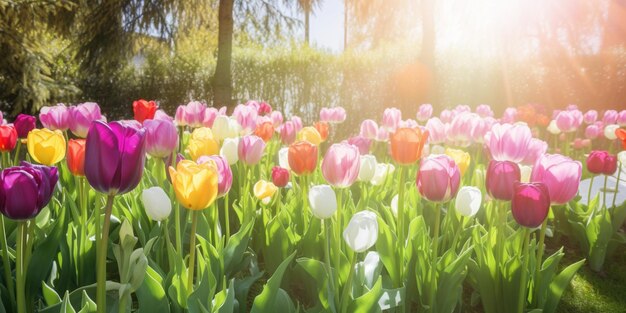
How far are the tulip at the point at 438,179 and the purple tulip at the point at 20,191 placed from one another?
1.08 meters

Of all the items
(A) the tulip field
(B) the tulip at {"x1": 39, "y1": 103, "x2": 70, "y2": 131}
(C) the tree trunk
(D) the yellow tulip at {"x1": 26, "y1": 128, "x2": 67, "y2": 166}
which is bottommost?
(A) the tulip field

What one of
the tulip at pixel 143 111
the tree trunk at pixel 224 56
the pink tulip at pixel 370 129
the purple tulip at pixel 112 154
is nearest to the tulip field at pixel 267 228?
the purple tulip at pixel 112 154

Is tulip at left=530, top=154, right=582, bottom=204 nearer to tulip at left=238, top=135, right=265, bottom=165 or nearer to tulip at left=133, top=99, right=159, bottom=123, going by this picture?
tulip at left=238, top=135, right=265, bottom=165

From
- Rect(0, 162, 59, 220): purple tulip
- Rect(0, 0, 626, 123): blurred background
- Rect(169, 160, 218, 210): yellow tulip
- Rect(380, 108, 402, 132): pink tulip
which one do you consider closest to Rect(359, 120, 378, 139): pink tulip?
Rect(380, 108, 402, 132): pink tulip

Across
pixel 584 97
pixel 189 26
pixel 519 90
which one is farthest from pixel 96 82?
pixel 584 97

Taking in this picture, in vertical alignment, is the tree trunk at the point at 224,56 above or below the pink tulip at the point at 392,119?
above

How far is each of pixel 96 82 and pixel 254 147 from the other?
1022 cm

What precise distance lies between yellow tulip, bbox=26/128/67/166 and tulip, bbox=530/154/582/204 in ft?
5.23

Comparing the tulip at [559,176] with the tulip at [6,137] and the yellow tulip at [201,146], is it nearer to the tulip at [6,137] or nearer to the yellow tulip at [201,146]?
the yellow tulip at [201,146]

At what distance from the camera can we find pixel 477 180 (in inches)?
112

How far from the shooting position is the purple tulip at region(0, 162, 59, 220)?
1.23 meters

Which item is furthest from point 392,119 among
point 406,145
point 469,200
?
point 469,200

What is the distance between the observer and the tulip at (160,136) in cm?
197

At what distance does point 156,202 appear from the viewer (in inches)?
60.8
